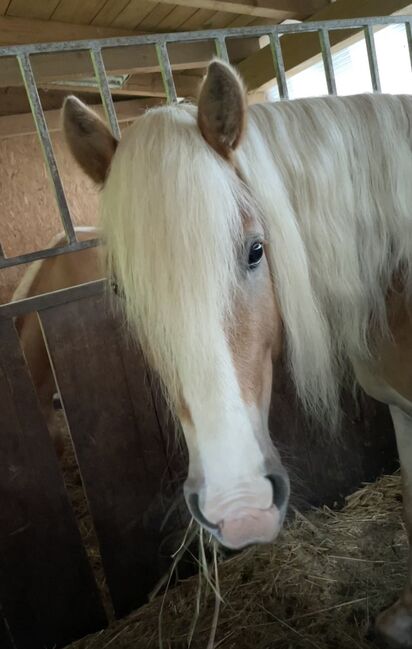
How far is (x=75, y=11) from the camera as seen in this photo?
3281 mm

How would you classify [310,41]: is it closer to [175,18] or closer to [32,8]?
[175,18]

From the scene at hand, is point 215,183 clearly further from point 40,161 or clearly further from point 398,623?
point 40,161

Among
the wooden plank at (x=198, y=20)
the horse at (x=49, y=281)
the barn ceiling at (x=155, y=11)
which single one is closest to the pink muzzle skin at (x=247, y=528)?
the horse at (x=49, y=281)

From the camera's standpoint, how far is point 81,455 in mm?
1789

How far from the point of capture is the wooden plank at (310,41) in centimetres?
264

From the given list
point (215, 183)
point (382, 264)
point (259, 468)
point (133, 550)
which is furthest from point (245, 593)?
point (215, 183)

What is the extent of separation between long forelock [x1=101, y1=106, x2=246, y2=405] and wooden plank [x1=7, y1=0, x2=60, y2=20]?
2.88 meters

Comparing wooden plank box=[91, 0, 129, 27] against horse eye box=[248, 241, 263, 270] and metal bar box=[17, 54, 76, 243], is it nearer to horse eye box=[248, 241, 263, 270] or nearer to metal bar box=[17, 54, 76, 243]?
metal bar box=[17, 54, 76, 243]

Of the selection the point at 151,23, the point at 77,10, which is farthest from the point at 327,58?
the point at 151,23

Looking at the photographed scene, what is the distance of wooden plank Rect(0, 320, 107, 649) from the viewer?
1.66 m

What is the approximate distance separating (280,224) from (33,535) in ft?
4.96

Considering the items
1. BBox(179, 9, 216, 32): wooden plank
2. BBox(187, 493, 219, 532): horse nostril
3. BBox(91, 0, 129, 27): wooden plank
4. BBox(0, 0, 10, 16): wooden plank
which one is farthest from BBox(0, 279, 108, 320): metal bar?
BBox(179, 9, 216, 32): wooden plank

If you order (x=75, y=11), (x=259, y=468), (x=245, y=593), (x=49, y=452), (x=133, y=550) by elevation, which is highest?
(x=75, y=11)

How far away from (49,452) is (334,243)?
4.30ft
